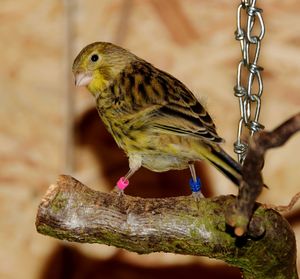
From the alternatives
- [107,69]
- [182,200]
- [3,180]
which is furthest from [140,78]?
[3,180]

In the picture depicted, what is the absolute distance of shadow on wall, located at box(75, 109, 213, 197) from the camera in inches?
127

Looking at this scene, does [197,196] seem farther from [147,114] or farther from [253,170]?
[253,170]

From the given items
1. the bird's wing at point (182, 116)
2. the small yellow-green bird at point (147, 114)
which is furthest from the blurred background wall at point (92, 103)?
the bird's wing at point (182, 116)

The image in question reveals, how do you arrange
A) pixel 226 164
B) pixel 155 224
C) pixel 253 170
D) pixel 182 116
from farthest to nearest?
1. pixel 182 116
2. pixel 155 224
3. pixel 226 164
4. pixel 253 170

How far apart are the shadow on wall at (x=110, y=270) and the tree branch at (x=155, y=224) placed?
3.94 ft

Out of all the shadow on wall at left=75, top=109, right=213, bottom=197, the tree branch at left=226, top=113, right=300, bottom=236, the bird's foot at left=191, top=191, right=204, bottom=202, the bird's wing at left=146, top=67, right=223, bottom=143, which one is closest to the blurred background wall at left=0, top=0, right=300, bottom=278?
the shadow on wall at left=75, top=109, right=213, bottom=197

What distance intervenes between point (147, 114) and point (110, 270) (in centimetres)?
127

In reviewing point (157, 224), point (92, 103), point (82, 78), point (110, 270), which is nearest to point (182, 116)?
point (157, 224)

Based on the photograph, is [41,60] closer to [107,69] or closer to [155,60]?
[155,60]

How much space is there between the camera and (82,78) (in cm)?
242

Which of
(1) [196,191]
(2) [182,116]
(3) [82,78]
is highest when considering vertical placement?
(3) [82,78]

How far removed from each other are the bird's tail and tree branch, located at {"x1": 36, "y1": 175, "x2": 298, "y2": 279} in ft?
0.39

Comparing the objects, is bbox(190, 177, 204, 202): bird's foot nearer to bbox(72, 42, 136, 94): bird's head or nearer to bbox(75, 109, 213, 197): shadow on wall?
bbox(72, 42, 136, 94): bird's head

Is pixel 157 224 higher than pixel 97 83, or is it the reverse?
pixel 97 83
